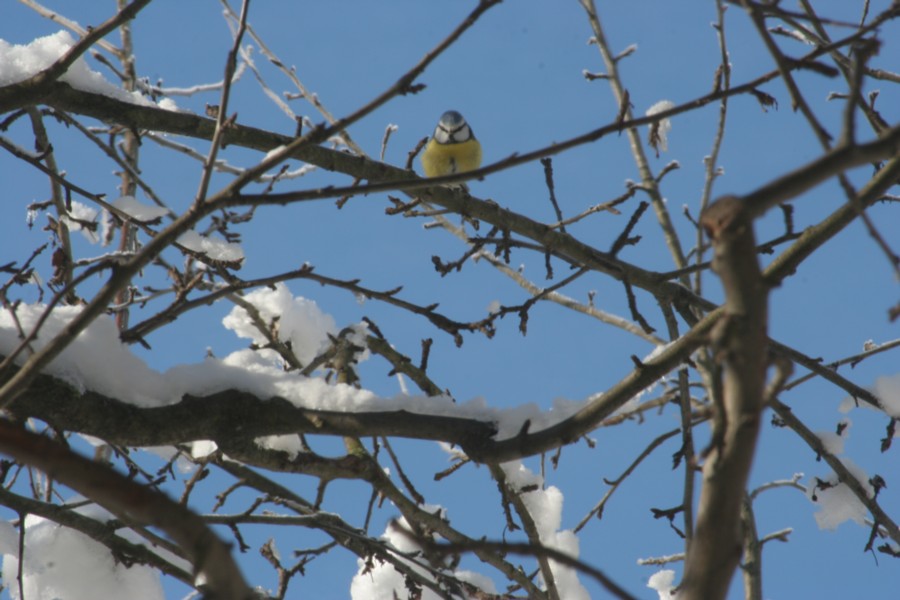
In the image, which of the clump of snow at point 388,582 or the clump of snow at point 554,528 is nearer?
the clump of snow at point 554,528

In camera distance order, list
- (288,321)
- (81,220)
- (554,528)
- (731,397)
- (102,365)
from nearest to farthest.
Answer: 1. (731,397)
2. (102,365)
3. (81,220)
4. (554,528)
5. (288,321)

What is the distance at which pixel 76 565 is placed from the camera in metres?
2.62

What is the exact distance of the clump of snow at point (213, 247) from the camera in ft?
9.46

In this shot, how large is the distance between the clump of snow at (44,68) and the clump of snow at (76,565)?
1244mm

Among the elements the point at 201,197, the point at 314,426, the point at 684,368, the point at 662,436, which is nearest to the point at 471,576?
the point at 662,436

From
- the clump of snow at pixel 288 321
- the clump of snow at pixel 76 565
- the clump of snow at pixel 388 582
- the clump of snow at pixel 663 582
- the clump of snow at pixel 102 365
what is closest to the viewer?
the clump of snow at pixel 102 365

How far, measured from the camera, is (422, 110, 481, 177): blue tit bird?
23.2 ft

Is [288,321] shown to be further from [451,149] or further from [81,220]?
[451,149]

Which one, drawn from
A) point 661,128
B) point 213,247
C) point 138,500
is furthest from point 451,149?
point 138,500

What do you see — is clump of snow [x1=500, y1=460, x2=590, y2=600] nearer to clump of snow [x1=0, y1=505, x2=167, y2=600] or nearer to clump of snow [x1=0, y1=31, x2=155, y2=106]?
clump of snow [x1=0, y1=505, x2=167, y2=600]

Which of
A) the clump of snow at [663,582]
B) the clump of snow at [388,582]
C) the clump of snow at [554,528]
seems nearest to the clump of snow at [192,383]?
the clump of snow at [554,528]

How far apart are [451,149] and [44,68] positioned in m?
4.84

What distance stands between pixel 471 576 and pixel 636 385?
1849mm

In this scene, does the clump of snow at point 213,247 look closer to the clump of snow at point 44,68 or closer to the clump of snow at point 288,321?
the clump of snow at point 288,321
